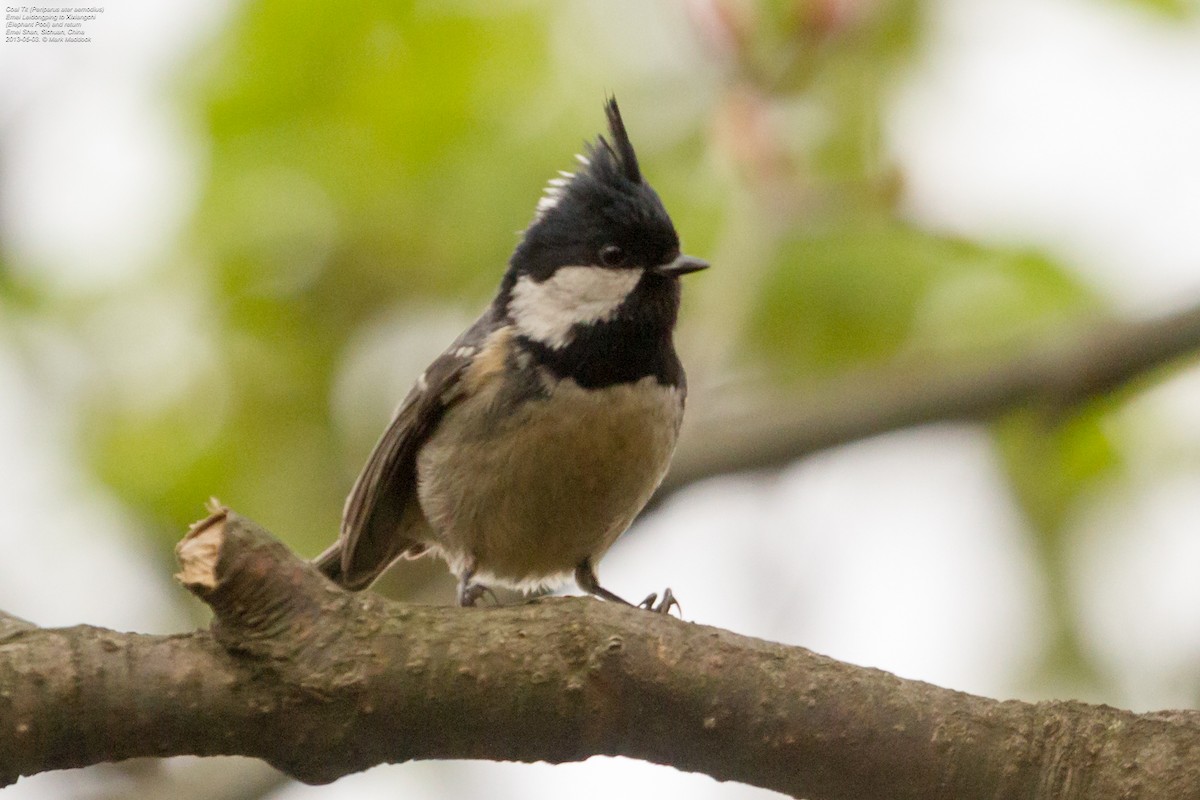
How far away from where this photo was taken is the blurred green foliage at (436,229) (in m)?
3.78

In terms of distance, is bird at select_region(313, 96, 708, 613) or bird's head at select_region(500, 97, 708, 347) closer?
bird at select_region(313, 96, 708, 613)

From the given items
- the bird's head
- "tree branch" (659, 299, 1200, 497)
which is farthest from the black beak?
"tree branch" (659, 299, 1200, 497)

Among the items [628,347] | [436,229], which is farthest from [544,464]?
[436,229]

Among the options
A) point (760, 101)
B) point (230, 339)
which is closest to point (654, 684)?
point (760, 101)

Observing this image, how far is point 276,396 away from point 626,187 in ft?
4.09

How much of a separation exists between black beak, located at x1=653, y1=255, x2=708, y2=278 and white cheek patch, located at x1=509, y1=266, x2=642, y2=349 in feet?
0.22

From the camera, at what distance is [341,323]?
4105mm

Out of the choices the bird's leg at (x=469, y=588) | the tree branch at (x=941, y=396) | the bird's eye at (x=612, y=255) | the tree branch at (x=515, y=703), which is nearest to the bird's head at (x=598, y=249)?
the bird's eye at (x=612, y=255)

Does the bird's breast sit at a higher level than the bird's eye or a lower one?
lower

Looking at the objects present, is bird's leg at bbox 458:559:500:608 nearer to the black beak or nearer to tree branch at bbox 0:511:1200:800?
the black beak

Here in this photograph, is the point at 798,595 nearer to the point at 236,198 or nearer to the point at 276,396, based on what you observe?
the point at 276,396

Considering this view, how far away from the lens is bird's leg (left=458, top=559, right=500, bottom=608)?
10.9 feet

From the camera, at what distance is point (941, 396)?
3330 mm

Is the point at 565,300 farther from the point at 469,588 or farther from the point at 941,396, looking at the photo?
the point at 941,396
